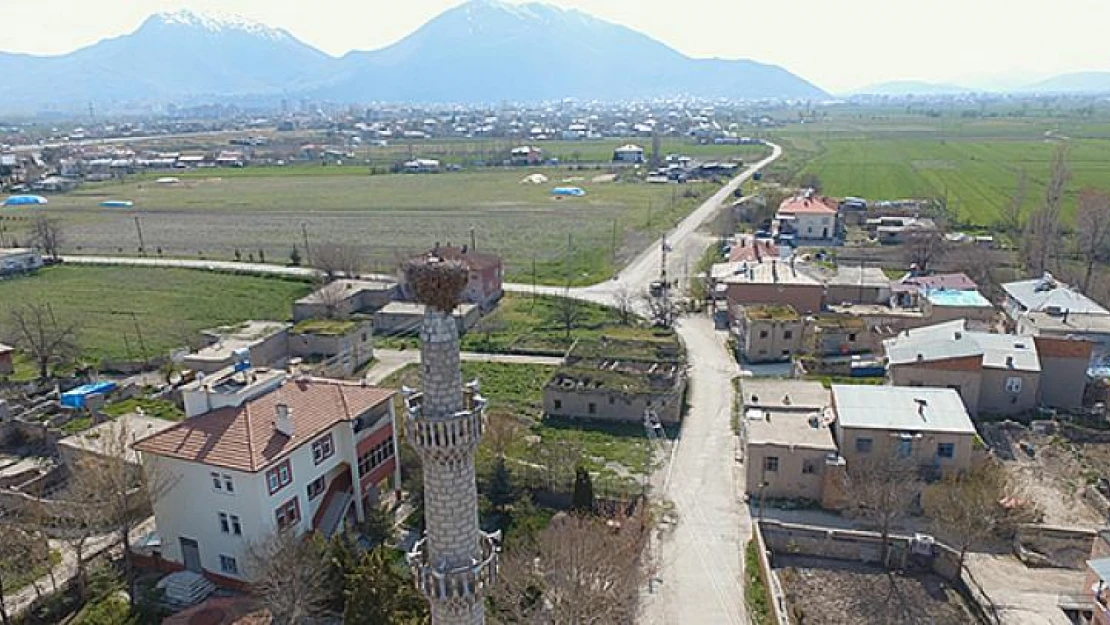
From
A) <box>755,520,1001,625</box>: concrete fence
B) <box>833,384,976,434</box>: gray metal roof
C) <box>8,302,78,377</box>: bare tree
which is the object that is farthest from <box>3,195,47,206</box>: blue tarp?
<box>755,520,1001,625</box>: concrete fence

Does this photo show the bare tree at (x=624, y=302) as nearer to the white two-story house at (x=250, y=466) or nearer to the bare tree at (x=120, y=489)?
the white two-story house at (x=250, y=466)

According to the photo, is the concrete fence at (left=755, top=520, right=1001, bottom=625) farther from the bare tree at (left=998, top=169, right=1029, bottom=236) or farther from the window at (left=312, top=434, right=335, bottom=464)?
the bare tree at (left=998, top=169, right=1029, bottom=236)

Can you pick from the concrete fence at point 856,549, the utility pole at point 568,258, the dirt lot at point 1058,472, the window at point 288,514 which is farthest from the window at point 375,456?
the utility pole at point 568,258

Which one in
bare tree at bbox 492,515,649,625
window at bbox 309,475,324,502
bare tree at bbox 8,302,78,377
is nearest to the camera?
bare tree at bbox 492,515,649,625

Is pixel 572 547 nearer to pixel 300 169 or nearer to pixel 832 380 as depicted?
pixel 832 380

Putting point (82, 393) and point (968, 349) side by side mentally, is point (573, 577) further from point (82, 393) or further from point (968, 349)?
point (82, 393)

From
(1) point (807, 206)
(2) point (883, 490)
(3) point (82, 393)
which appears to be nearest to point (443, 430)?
(2) point (883, 490)
